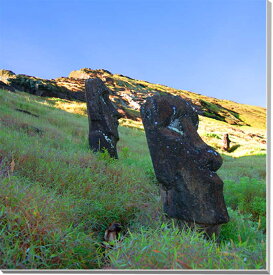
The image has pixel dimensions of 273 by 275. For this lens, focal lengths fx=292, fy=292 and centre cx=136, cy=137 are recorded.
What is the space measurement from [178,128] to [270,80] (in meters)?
1.33

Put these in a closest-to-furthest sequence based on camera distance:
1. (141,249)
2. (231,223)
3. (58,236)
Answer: (141,249) → (58,236) → (231,223)

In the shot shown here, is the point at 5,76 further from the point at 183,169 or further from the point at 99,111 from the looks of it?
the point at 183,169

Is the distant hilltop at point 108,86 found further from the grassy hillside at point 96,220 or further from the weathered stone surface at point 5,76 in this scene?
the grassy hillside at point 96,220

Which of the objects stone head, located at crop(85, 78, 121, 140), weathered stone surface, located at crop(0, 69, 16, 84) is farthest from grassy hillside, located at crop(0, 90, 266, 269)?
weathered stone surface, located at crop(0, 69, 16, 84)

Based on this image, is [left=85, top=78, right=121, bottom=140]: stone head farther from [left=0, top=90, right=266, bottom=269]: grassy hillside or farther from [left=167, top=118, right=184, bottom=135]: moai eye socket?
[left=167, top=118, right=184, bottom=135]: moai eye socket

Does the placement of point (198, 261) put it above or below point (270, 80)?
below

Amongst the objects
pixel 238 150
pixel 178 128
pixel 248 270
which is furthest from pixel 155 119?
pixel 238 150

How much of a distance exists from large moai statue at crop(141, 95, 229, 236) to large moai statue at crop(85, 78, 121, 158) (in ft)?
12.2

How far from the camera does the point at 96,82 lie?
8.18 meters

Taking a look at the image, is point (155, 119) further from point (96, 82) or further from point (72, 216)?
point (96, 82)

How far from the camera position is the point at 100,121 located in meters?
7.79

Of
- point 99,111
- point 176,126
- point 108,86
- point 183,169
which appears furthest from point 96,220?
point 108,86

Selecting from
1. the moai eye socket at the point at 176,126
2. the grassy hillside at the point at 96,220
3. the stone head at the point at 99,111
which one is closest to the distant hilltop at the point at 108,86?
→ the stone head at the point at 99,111

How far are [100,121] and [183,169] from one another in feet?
14.8
